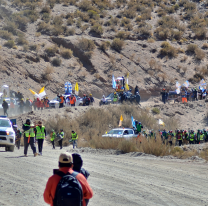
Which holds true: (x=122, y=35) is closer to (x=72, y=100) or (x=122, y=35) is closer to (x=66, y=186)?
(x=72, y=100)

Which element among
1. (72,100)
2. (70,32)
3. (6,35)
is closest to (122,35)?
(70,32)

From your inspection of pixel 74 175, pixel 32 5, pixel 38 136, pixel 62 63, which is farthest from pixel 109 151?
pixel 32 5

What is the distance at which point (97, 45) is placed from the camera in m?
55.8

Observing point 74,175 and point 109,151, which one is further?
point 109,151

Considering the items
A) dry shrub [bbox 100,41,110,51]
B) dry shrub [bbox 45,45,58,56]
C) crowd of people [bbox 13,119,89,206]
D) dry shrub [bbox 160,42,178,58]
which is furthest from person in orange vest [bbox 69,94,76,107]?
crowd of people [bbox 13,119,89,206]

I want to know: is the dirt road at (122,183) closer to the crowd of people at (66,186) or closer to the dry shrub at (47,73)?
the crowd of people at (66,186)

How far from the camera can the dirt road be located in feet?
29.0

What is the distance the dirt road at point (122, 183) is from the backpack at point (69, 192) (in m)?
3.92

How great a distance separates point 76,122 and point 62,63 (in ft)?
62.0

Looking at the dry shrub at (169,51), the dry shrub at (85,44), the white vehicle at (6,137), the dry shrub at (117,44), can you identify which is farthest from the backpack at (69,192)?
the dry shrub at (169,51)

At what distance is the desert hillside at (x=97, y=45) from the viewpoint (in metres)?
47.6

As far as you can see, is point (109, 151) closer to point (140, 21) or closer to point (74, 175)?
point (74, 175)

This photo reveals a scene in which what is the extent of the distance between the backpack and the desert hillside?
127ft

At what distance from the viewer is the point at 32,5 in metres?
61.4
